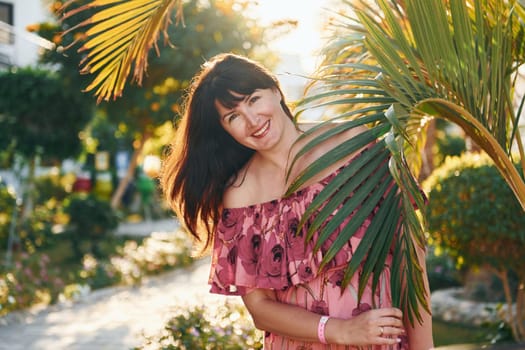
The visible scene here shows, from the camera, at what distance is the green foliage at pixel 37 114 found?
11.3 m

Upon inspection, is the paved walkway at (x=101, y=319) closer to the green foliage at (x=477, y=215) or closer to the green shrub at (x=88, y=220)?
the green shrub at (x=88, y=220)

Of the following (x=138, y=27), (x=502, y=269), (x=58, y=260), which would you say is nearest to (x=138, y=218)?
(x=58, y=260)

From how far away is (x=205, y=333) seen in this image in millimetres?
4484

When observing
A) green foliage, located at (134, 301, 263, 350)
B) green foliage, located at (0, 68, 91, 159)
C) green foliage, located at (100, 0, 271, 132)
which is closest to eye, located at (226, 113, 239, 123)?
green foliage, located at (134, 301, 263, 350)

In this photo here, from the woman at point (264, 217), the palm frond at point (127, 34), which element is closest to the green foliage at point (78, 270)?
the palm frond at point (127, 34)

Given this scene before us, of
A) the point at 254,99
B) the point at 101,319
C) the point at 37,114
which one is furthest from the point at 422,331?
the point at 37,114

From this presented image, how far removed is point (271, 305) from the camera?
2393 mm

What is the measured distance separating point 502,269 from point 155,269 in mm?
6600

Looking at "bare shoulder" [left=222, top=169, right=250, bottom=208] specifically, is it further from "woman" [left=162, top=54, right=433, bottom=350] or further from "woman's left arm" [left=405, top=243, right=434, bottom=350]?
"woman's left arm" [left=405, top=243, right=434, bottom=350]

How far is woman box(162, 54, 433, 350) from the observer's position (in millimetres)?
2299

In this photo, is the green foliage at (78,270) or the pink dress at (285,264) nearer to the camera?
the pink dress at (285,264)

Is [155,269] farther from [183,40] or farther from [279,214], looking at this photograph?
[279,214]

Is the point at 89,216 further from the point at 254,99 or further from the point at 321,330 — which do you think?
the point at 321,330

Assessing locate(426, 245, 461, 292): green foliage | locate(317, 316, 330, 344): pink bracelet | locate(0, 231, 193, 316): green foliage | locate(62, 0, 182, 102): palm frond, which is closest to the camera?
locate(317, 316, 330, 344): pink bracelet
